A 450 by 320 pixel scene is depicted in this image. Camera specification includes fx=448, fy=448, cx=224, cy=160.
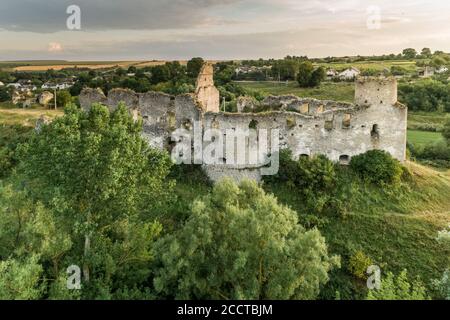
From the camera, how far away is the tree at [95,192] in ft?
63.3

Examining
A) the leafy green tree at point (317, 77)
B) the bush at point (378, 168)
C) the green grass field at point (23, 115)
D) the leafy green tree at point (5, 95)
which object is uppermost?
the leafy green tree at point (317, 77)

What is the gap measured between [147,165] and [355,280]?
1257 centimetres

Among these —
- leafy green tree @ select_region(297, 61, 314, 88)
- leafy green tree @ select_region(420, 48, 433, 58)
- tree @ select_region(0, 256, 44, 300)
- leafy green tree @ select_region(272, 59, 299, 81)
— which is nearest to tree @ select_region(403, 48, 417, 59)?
leafy green tree @ select_region(420, 48, 433, 58)

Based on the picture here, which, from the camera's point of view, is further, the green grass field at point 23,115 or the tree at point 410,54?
the tree at point 410,54

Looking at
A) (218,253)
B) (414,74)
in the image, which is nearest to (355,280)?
(218,253)

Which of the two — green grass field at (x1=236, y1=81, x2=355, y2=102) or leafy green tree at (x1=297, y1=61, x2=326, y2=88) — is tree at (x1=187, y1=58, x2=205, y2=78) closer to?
green grass field at (x1=236, y1=81, x2=355, y2=102)

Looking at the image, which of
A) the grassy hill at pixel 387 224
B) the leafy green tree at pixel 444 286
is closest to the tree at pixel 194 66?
the grassy hill at pixel 387 224

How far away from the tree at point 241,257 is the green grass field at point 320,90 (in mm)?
54422

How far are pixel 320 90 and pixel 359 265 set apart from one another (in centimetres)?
5503

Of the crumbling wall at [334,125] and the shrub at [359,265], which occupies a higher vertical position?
the crumbling wall at [334,125]

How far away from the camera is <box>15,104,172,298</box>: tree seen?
19281mm

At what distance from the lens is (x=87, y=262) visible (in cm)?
2064

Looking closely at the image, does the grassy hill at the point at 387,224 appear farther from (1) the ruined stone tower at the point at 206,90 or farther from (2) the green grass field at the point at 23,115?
(2) the green grass field at the point at 23,115

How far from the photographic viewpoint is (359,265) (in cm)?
2411
